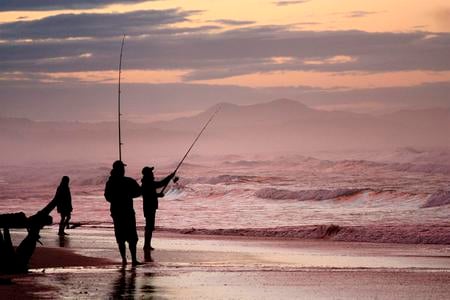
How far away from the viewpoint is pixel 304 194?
43406 millimetres

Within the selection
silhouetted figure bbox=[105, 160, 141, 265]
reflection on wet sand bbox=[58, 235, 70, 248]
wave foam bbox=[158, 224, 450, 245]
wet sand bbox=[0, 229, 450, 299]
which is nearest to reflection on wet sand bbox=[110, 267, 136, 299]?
wet sand bbox=[0, 229, 450, 299]

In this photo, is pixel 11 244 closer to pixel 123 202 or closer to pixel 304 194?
pixel 123 202

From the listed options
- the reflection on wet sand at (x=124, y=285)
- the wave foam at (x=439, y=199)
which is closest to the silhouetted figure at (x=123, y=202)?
the reflection on wet sand at (x=124, y=285)

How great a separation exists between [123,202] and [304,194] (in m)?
27.7

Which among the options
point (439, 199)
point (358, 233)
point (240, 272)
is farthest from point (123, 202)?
point (439, 199)

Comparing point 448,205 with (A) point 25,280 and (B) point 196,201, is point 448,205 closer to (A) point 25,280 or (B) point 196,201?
(B) point 196,201

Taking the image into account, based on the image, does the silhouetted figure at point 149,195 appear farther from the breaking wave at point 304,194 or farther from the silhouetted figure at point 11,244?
the breaking wave at point 304,194

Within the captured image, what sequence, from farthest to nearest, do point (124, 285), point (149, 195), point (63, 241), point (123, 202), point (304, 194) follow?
point (304, 194)
point (63, 241)
point (149, 195)
point (123, 202)
point (124, 285)

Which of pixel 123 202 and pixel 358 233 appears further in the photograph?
pixel 358 233

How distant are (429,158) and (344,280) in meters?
83.0

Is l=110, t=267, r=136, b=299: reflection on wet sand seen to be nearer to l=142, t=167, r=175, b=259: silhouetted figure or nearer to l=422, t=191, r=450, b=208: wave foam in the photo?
l=142, t=167, r=175, b=259: silhouetted figure

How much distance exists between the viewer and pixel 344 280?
13633mm

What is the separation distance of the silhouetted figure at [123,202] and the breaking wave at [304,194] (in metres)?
25.3

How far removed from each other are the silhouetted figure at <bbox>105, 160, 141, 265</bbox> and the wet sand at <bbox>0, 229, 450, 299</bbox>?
432 mm
